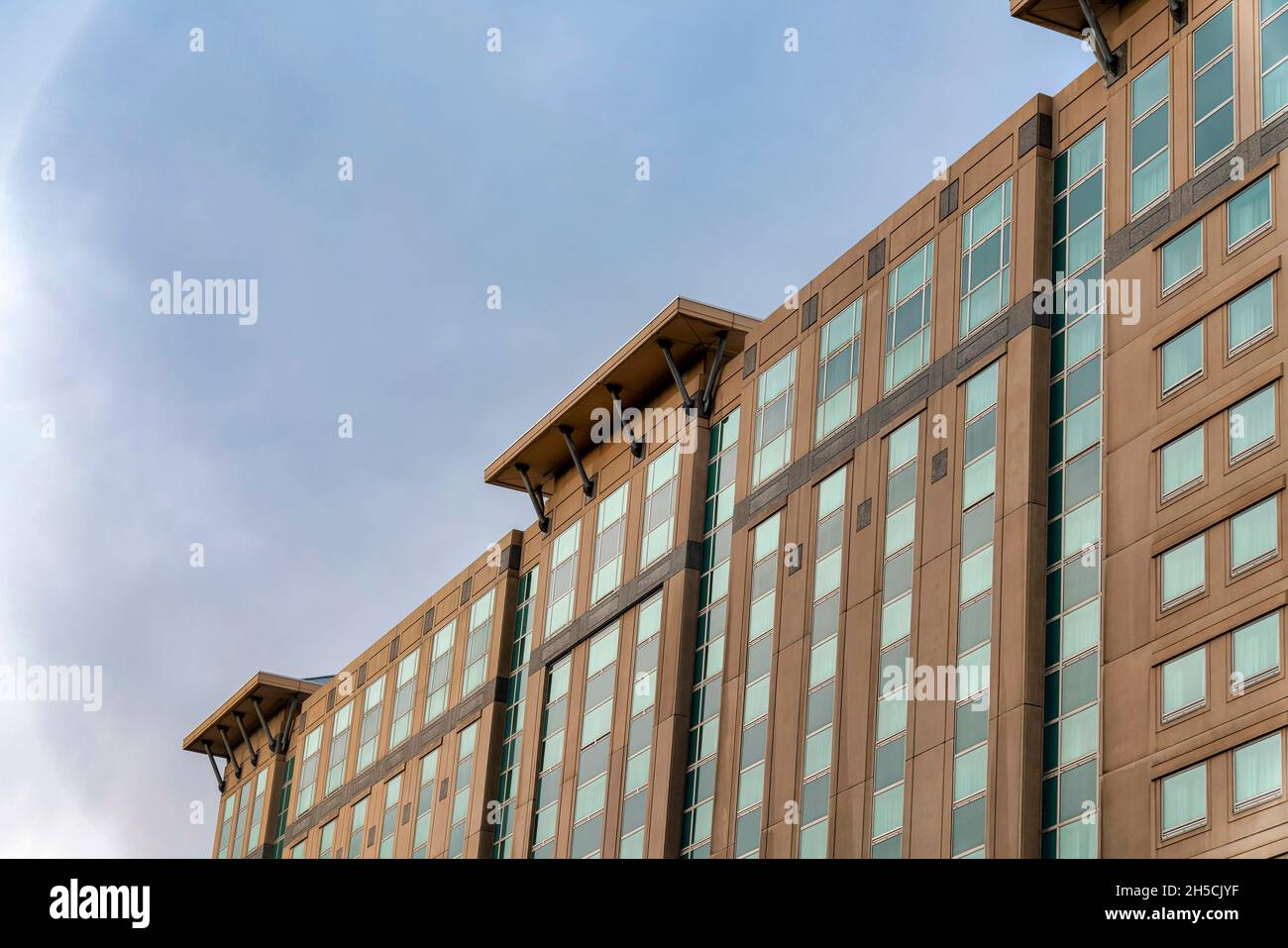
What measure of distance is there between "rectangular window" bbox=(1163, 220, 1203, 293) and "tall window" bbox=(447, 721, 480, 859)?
36.1 m

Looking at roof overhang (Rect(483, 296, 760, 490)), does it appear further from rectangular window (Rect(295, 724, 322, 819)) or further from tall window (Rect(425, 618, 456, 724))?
rectangular window (Rect(295, 724, 322, 819))

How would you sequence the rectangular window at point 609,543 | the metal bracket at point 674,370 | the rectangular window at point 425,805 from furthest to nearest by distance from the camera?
the rectangular window at point 425,805 → the rectangular window at point 609,543 → the metal bracket at point 674,370

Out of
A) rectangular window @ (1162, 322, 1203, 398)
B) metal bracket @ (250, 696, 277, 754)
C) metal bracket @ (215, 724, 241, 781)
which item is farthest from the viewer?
metal bracket @ (215, 724, 241, 781)

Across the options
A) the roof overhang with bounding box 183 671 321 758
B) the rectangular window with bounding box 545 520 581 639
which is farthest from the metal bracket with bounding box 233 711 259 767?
the rectangular window with bounding box 545 520 581 639

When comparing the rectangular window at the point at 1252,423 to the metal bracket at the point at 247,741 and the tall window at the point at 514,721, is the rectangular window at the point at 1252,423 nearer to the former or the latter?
the tall window at the point at 514,721

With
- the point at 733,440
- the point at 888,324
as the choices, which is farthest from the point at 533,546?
the point at 888,324

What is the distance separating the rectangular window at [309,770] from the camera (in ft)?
281

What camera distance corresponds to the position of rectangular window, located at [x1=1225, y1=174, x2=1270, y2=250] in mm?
39375

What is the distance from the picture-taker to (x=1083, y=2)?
4516 cm

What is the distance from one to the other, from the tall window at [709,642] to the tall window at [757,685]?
1558 mm

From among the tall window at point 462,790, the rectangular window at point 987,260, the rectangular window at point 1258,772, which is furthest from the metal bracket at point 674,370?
the rectangular window at point 1258,772

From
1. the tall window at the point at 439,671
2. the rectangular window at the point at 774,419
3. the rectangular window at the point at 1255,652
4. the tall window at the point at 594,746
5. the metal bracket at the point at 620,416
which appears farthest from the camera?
the tall window at the point at 439,671

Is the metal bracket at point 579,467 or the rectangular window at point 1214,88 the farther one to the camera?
the metal bracket at point 579,467

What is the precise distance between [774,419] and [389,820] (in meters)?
28.0
